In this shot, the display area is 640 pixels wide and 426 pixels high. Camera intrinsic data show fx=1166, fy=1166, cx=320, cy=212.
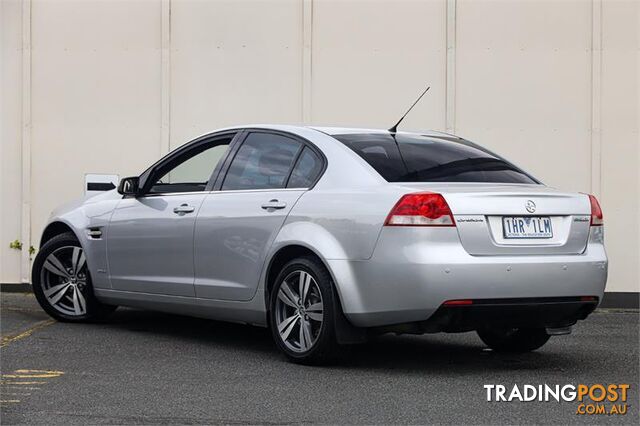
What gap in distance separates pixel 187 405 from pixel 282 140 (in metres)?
2.61

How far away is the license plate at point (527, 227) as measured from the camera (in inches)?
274

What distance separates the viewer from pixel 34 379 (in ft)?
22.3

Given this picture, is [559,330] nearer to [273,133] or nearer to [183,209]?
[273,133]

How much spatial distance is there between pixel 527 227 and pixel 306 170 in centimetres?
156

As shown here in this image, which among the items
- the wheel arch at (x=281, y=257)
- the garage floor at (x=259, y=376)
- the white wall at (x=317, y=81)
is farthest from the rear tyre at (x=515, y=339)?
the white wall at (x=317, y=81)

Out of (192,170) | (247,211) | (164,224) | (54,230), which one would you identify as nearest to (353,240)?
(247,211)

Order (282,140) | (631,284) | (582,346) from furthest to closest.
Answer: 1. (631,284)
2. (582,346)
3. (282,140)

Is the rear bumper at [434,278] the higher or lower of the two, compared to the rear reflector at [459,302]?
higher

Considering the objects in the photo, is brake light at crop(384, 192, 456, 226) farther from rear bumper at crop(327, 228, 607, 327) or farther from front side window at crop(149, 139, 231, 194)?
front side window at crop(149, 139, 231, 194)

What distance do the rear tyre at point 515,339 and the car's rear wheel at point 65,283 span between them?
3290 mm

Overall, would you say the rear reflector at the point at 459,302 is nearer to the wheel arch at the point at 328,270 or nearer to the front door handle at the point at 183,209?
the wheel arch at the point at 328,270

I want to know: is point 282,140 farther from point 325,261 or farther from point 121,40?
point 121,40

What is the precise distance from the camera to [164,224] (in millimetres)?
8680

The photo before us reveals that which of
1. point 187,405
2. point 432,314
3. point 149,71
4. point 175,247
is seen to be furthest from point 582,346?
point 149,71
